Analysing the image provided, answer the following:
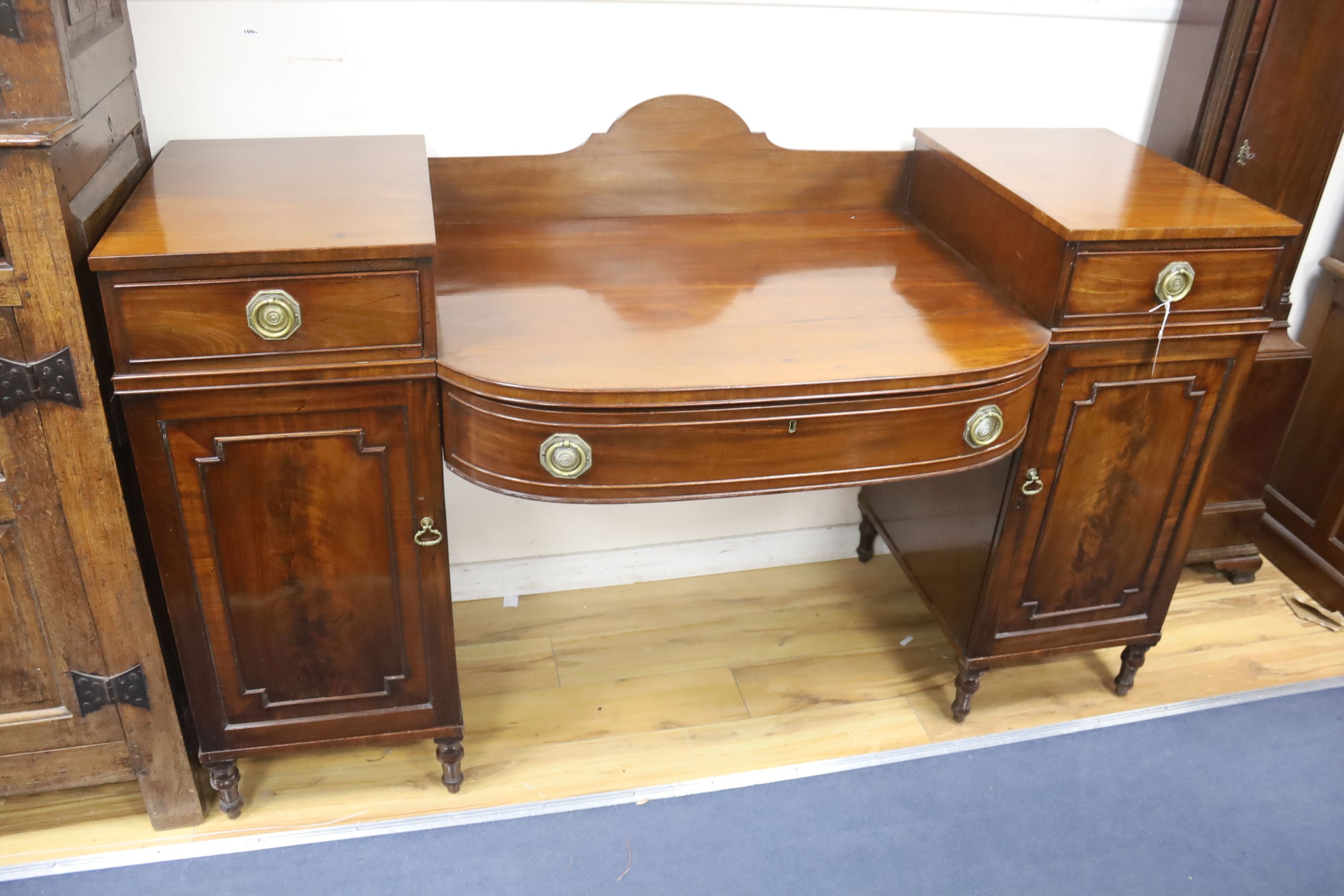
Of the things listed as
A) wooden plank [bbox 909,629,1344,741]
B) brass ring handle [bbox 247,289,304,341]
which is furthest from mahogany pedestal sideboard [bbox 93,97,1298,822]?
wooden plank [bbox 909,629,1344,741]

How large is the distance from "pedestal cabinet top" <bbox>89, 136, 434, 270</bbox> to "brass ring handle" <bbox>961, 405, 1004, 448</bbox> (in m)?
0.80

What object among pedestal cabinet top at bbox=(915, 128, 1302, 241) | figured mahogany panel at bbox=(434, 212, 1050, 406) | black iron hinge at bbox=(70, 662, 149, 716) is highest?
pedestal cabinet top at bbox=(915, 128, 1302, 241)

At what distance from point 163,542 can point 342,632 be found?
0.30 metres

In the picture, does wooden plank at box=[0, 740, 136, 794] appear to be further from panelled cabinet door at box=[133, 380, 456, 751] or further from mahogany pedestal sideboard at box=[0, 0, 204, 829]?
panelled cabinet door at box=[133, 380, 456, 751]

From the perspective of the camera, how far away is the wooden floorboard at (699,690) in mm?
1828

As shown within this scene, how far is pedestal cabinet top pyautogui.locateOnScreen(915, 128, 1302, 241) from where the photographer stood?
5.14 feet

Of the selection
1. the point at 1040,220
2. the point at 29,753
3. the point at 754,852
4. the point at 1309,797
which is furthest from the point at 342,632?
the point at 1309,797

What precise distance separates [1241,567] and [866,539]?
0.90 meters

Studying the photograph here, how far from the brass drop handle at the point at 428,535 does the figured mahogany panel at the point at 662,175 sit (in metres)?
0.60

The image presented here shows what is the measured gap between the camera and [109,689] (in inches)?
62.7

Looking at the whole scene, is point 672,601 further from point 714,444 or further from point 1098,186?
point 1098,186

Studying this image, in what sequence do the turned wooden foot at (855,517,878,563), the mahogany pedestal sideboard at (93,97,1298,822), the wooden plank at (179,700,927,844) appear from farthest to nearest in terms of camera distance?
the turned wooden foot at (855,517,878,563)
the wooden plank at (179,700,927,844)
the mahogany pedestal sideboard at (93,97,1298,822)

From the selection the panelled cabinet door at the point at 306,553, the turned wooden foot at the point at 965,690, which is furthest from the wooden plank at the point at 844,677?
the panelled cabinet door at the point at 306,553

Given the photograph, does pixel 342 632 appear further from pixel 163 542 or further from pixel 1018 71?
pixel 1018 71
